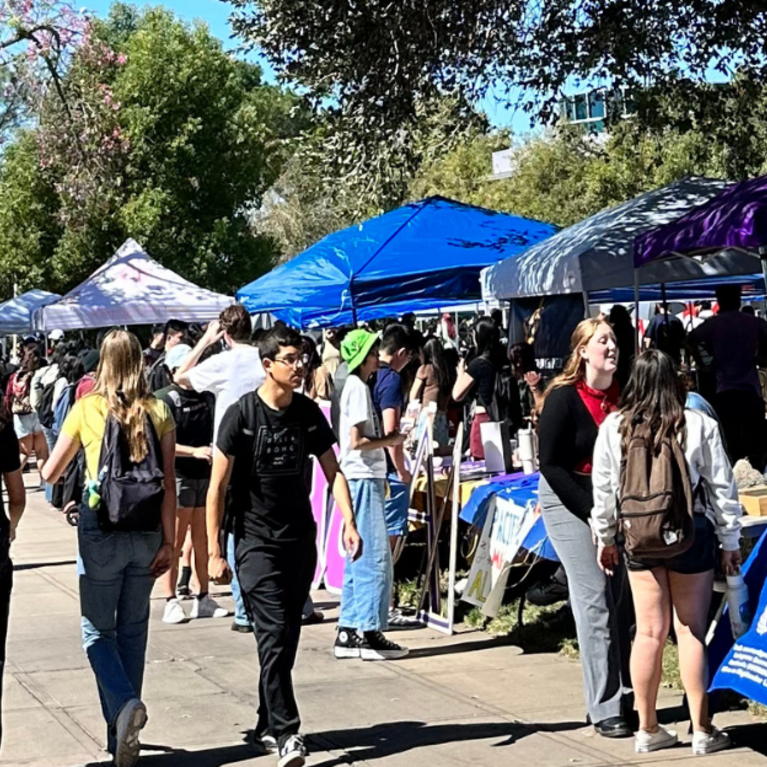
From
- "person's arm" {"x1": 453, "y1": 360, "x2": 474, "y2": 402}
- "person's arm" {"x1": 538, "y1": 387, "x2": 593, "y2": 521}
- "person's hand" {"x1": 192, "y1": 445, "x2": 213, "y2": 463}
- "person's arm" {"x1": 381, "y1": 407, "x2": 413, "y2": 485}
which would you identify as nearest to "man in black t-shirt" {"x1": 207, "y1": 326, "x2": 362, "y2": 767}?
"person's arm" {"x1": 538, "y1": 387, "x2": 593, "y2": 521}

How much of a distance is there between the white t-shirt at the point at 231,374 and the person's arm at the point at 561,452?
9.52ft

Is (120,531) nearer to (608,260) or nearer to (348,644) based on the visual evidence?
(348,644)

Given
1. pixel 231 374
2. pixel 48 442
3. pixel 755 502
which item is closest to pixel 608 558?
pixel 755 502

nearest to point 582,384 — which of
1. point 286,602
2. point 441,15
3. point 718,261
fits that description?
point 286,602

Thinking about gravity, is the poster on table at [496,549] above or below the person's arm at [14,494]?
below

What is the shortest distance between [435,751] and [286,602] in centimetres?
93

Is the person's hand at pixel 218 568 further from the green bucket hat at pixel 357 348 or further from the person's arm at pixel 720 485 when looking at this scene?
the person's arm at pixel 720 485

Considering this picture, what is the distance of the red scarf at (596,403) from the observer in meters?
6.29

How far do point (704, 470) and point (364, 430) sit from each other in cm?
267

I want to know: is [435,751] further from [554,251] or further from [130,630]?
[554,251]

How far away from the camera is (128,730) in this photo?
580 centimetres

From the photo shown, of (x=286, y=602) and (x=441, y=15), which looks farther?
(x=441, y=15)

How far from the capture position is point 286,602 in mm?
6066

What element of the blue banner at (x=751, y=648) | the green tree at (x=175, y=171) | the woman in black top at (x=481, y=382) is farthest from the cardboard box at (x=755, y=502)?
the green tree at (x=175, y=171)
